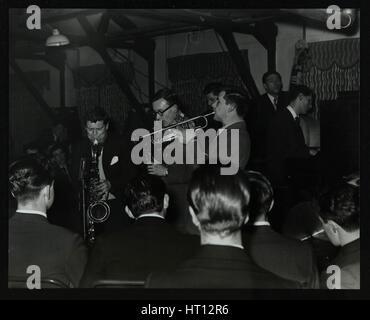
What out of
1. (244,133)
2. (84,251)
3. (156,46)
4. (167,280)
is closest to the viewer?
(167,280)

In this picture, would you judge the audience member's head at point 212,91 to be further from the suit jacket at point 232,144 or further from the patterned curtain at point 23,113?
the patterned curtain at point 23,113

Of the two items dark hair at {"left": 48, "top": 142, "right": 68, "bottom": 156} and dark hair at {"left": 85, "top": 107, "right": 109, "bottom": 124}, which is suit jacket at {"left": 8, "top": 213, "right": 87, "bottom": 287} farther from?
dark hair at {"left": 85, "top": 107, "right": 109, "bottom": 124}

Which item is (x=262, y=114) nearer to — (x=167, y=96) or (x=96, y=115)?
(x=167, y=96)

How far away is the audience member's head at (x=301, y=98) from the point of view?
219 cm

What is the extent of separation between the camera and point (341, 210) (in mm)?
1820

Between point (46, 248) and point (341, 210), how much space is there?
0.93 metres

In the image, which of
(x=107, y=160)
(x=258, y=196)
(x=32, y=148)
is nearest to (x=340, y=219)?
(x=258, y=196)

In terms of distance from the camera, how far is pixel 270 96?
2186 millimetres

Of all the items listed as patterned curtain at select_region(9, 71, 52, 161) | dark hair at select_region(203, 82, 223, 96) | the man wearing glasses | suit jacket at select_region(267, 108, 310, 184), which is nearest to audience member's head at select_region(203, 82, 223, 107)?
dark hair at select_region(203, 82, 223, 96)

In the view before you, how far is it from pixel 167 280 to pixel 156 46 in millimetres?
1096

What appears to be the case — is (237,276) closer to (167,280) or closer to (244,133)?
(167,280)
